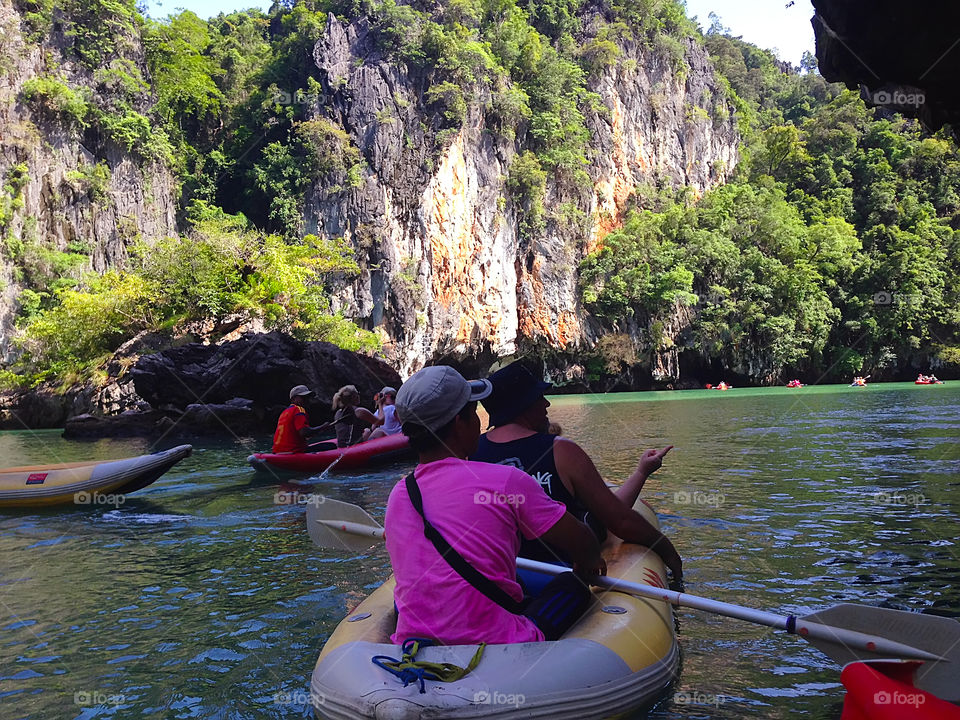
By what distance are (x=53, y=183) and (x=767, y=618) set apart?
3016 cm

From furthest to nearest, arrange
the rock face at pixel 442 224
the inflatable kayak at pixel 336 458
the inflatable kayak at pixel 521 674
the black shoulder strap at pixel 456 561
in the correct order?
the rock face at pixel 442 224
the inflatable kayak at pixel 336 458
the black shoulder strap at pixel 456 561
the inflatable kayak at pixel 521 674

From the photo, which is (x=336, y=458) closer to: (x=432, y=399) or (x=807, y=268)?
(x=432, y=399)

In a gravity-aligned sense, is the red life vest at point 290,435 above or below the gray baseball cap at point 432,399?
below

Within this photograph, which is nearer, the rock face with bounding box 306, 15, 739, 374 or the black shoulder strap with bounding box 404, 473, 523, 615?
the black shoulder strap with bounding box 404, 473, 523, 615

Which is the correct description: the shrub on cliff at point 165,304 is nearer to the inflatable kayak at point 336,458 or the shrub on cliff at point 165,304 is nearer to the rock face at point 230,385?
the rock face at point 230,385

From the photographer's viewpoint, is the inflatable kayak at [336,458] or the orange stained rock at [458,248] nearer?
the inflatable kayak at [336,458]

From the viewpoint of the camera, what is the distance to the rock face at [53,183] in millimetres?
24891

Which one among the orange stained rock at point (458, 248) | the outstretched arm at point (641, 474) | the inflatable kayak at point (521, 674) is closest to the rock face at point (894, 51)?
the outstretched arm at point (641, 474)

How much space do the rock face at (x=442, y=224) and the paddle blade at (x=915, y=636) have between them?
27.3 m

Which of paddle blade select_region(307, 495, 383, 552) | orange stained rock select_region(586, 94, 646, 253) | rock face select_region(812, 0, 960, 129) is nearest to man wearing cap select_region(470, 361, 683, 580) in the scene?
paddle blade select_region(307, 495, 383, 552)

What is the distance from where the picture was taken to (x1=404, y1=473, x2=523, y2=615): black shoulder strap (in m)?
2.29

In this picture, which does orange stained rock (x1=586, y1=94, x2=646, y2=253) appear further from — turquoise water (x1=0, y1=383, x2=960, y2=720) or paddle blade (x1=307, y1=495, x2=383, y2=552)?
paddle blade (x1=307, y1=495, x2=383, y2=552)

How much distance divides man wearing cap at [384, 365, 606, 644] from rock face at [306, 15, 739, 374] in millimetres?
27296

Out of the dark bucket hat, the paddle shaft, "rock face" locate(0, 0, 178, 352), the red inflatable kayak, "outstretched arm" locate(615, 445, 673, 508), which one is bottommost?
the paddle shaft
